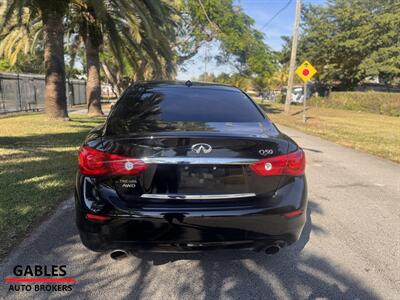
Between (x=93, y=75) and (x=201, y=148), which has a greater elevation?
(x=93, y=75)

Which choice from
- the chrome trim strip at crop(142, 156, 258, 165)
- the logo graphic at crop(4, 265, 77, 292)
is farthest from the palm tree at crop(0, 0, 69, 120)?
the chrome trim strip at crop(142, 156, 258, 165)

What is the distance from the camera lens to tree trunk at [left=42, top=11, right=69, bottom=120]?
12.2m

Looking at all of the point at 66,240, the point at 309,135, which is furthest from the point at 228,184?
the point at 309,135

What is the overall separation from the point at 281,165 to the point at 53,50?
1196cm

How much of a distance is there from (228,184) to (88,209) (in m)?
1.05

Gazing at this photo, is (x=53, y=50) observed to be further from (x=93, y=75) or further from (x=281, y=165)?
A: (x=281, y=165)

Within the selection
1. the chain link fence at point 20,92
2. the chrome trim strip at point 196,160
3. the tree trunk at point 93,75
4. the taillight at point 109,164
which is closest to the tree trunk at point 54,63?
the tree trunk at point 93,75

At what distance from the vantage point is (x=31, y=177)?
531 centimetres

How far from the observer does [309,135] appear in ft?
42.8

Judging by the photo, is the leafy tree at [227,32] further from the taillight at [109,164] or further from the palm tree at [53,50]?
the taillight at [109,164]

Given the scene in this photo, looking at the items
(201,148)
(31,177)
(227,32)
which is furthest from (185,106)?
(227,32)

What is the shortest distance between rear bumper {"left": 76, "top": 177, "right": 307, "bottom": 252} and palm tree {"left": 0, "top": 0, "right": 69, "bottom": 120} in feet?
36.4

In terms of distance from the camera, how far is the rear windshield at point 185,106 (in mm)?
3189

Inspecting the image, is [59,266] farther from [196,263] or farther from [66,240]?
[196,263]
